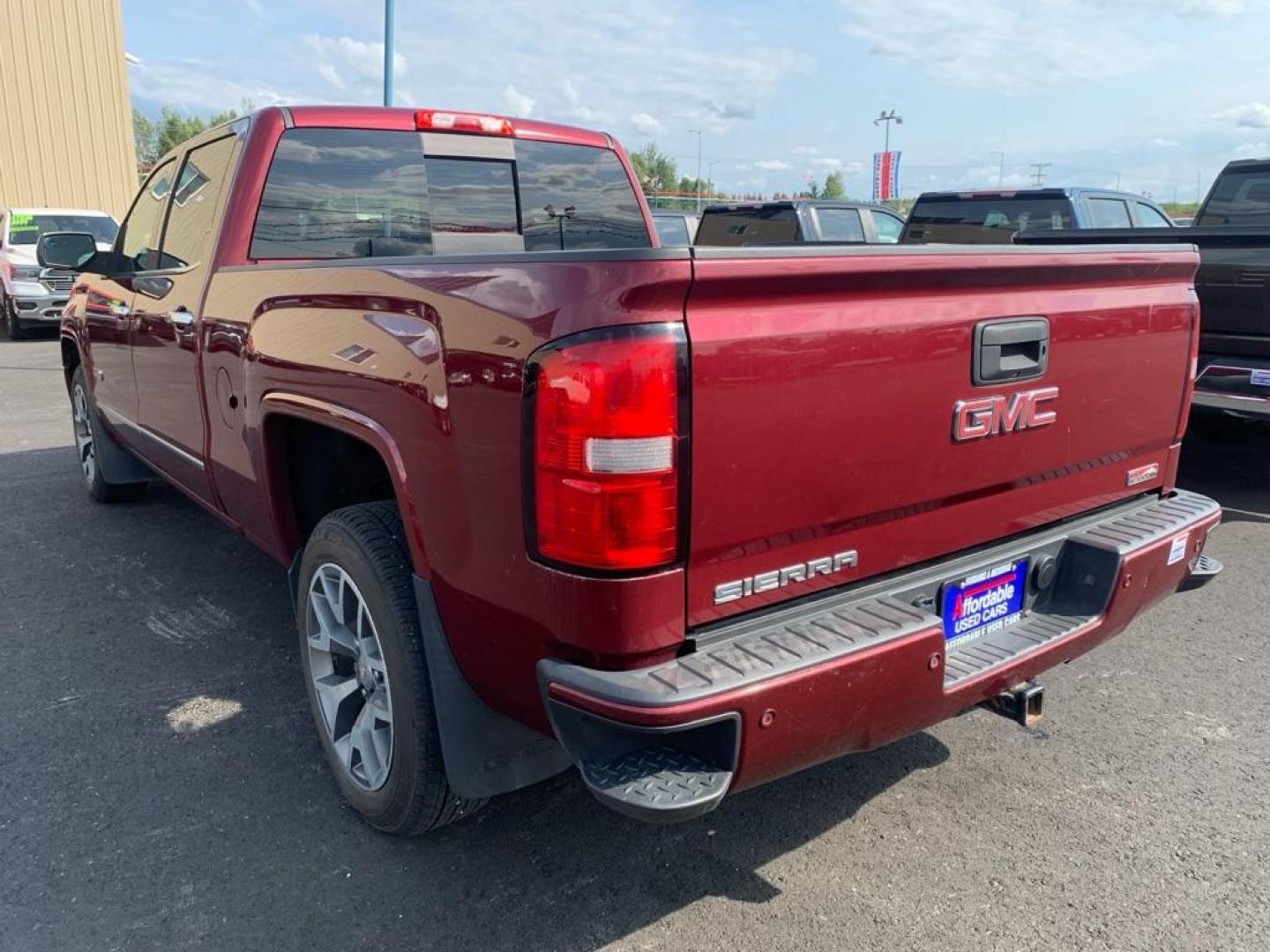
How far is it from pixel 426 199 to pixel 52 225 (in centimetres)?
1468

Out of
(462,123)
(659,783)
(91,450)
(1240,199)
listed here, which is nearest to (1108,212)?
(1240,199)

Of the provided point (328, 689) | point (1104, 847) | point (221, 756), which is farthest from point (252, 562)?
point (1104, 847)

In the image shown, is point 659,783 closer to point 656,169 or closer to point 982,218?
point 982,218

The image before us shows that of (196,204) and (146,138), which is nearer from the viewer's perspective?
(196,204)

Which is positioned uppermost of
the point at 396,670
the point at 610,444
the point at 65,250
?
the point at 65,250

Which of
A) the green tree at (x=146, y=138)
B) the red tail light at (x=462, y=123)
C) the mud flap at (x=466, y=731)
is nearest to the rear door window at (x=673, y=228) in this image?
the red tail light at (x=462, y=123)

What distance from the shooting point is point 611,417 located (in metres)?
1.83

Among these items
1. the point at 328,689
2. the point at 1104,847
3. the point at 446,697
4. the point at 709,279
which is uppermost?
the point at 709,279

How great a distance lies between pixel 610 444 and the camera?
72.4 inches

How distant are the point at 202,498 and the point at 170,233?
1.21m

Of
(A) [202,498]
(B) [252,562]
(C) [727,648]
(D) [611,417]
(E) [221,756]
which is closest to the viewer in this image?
(D) [611,417]

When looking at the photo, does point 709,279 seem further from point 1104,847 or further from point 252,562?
point 252,562

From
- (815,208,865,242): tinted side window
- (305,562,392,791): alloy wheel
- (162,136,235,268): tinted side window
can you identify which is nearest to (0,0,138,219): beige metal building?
(815,208,865,242): tinted side window

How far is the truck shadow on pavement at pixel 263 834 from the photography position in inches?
93.8
